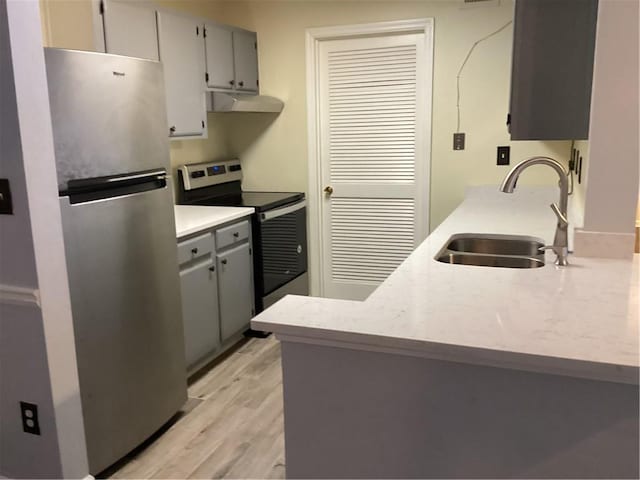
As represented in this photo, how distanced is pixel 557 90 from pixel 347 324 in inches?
61.4

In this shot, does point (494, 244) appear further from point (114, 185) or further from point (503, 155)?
point (114, 185)

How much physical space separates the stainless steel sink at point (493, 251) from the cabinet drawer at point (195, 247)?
1.34m

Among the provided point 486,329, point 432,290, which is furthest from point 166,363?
point 486,329

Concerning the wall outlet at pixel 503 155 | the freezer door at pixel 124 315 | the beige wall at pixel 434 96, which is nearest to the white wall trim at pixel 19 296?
the freezer door at pixel 124 315

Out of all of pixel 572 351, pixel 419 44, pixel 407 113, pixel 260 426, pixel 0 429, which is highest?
pixel 419 44

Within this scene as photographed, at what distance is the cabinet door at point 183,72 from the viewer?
10.3 ft

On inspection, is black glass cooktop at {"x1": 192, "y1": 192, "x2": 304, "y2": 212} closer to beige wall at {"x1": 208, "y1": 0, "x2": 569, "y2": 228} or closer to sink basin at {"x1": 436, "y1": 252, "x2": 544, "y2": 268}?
beige wall at {"x1": 208, "y1": 0, "x2": 569, "y2": 228}

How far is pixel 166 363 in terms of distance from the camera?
8.39ft

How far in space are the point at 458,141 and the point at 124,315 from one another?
2.53 m

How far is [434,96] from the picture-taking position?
3787mm

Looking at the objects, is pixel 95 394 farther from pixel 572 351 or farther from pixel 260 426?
pixel 572 351

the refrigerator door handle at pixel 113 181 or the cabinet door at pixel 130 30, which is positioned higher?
the cabinet door at pixel 130 30

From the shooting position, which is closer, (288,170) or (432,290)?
(432,290)

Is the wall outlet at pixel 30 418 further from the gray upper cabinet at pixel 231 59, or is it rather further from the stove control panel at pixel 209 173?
the gray upper cabinet at pixel 231 59
